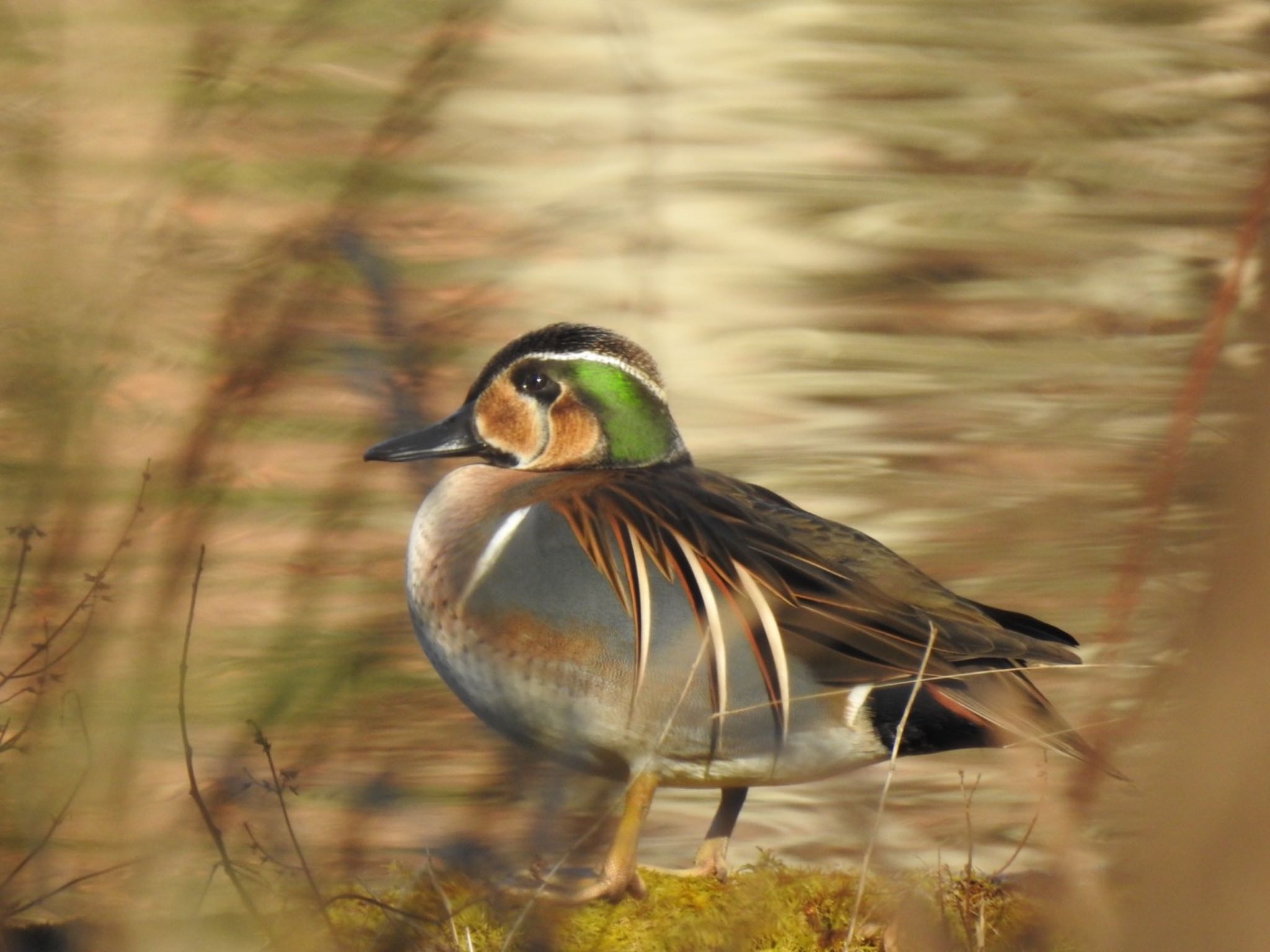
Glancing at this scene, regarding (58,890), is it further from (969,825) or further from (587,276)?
(587,276)

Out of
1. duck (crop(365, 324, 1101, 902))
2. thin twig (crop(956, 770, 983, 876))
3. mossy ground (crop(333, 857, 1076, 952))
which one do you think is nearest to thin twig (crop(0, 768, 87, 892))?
mossy ground (crop(333, 857, 1076, 952))

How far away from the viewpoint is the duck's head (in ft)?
7.41

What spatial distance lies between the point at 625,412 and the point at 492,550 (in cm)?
34

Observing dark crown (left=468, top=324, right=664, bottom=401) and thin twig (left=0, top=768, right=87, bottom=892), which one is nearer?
thin twig (left=0, top=768, right=87, bottom=892)

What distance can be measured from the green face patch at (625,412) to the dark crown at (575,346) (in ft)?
0.08

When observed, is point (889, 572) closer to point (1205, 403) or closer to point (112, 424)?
point (1205, 403)

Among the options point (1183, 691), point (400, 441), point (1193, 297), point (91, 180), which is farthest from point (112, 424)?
point (1183, 691)

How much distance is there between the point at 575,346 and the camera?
2.26 metres

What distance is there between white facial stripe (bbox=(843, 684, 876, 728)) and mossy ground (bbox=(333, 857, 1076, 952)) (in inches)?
8.9

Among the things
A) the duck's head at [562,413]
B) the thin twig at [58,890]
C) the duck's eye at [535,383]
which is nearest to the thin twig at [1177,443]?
the duck's head at [562,413]

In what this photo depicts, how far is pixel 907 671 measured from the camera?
1.94 metres

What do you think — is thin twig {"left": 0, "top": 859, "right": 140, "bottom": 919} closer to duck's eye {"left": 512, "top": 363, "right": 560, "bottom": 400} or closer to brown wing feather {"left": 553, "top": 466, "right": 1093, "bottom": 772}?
brown wing feather {"left": 553, "top": 466, "right": 1093, "bottom": 772}

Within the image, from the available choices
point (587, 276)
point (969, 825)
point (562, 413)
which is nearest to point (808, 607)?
point (969, 825)

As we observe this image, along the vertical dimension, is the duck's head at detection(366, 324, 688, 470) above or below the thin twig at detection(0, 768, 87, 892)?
above
